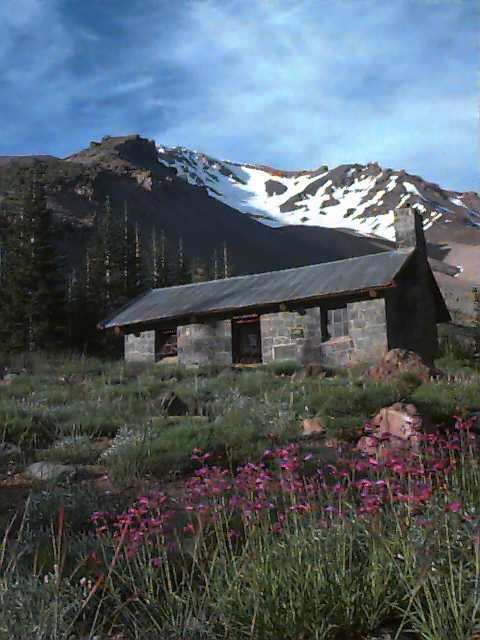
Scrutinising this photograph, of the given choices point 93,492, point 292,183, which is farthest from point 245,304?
point 292,183

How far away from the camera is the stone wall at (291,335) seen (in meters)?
19.8

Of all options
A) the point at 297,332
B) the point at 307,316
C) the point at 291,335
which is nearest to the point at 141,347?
the point at 291,335

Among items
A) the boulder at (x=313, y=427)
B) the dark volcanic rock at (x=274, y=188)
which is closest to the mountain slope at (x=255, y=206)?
the dark volcanic rock at (x=274, y=188)

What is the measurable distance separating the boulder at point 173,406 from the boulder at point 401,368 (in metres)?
3.59

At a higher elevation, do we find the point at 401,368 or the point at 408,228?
the point at 408,228

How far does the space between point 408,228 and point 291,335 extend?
5284 mm

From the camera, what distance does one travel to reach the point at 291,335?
2019 cm

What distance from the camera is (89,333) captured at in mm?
30641

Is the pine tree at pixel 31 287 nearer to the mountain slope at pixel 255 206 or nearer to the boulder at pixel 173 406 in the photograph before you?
the boulder at pixel 173 406

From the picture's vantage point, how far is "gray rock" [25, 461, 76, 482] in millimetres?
7249

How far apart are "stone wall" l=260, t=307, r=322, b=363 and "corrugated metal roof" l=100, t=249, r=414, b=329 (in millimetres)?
579

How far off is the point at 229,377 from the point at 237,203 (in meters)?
108

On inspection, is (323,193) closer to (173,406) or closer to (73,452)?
(173,406)

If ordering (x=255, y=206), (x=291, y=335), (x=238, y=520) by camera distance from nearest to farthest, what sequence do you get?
1. (x=238, y=520)
2. (x=291, y=335)
3. (x=255, y=206)
